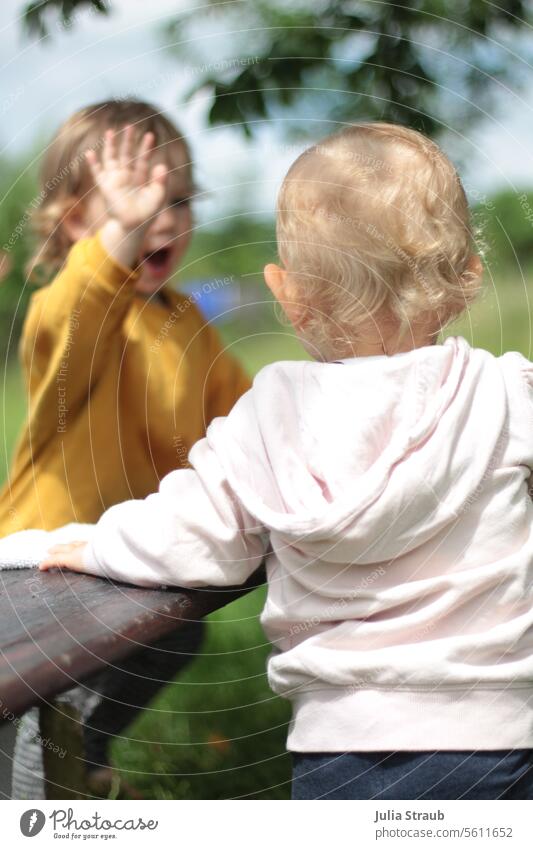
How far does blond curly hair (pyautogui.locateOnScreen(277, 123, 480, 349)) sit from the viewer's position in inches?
39.8

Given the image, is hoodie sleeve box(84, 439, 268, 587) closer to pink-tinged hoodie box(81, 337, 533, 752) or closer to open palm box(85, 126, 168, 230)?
pink-tinged hoodie box(81, 337, 533, 752)

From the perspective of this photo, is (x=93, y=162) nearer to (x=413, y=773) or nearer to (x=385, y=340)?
(x=385, y=340)

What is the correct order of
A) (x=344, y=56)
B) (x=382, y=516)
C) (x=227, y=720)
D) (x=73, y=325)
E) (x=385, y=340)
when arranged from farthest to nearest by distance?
(x=227, y=720), (x=344, y=56), (x=73, y=325), (x=385, y=340), (x=382, y=516)

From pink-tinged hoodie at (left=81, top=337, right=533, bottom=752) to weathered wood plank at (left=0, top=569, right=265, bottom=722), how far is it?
7cm

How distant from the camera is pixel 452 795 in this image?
1.01m

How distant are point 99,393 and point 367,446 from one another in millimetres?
653

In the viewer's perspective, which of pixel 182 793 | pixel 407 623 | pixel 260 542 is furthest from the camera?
pixel 182 793

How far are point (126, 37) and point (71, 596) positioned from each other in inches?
31.6

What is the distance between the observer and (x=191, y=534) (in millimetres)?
990

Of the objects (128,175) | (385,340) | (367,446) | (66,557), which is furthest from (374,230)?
(128,175)

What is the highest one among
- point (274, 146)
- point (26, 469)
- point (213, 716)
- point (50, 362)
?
point (274, 146)

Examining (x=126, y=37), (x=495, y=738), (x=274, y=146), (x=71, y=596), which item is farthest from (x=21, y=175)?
(x=495, y=738)

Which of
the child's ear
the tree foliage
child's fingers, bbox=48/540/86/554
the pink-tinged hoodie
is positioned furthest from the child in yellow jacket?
the pink-tinged hoodie

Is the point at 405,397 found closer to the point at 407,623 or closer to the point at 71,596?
the point at 407,623
